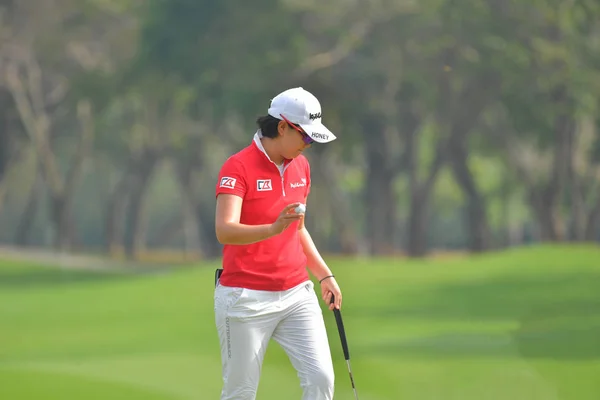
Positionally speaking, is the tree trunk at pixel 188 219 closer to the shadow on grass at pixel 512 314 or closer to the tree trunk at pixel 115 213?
the tree trunk at pixel 115 213

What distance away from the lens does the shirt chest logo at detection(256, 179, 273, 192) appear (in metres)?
5.72

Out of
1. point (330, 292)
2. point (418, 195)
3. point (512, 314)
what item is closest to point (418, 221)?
point (418, 195)

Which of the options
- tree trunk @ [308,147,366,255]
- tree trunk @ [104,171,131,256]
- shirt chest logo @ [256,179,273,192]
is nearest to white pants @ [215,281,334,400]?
shirt chest logo @ [256,179,273,192]

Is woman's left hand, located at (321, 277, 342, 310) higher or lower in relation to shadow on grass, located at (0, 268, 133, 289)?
higher

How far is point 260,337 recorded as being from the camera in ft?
19.2

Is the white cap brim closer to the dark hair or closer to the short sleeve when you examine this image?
the dark hair

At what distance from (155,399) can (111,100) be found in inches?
1275

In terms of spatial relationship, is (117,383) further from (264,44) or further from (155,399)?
(264,44)

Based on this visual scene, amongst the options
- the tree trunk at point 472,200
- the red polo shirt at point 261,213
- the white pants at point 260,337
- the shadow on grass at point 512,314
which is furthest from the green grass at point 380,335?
the tree trunk at point 472,200

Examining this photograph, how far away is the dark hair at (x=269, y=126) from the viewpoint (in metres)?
5.79

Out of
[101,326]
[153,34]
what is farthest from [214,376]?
[153,34]

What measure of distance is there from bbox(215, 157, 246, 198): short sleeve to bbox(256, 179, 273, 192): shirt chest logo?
72mm

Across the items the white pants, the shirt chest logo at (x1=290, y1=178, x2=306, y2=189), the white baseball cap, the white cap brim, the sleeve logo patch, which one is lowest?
the white pants

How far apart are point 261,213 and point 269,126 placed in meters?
0.41
